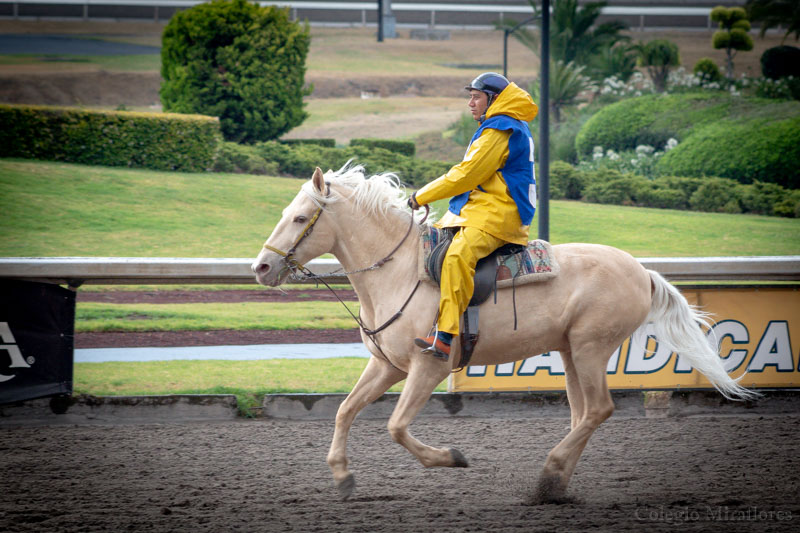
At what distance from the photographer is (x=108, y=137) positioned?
22422mm

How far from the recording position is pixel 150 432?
22.8ft

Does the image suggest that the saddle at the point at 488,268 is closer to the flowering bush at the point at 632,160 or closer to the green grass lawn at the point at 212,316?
the green grass lawn at the point at 212,316

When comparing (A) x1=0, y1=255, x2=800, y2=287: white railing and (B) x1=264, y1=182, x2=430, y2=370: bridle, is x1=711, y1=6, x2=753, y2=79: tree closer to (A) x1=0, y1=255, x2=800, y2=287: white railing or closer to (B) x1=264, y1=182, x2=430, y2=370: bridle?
(A) x1=0, y1=255, x2=800, y2=287: white railing

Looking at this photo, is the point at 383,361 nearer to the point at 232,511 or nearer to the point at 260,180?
the point at 232,511

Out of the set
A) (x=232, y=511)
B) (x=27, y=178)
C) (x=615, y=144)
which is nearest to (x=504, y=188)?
(x=232, y=511)

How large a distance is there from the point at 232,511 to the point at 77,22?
42857mm

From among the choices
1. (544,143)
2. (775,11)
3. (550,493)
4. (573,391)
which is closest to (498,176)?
(573,391)

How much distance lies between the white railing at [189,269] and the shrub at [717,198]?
45.8 ft

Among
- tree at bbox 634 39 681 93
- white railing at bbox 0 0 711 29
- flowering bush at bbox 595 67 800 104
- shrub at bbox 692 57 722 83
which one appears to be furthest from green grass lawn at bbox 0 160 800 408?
white railing at bbox 0 0 711 29

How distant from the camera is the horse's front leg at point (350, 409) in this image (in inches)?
207

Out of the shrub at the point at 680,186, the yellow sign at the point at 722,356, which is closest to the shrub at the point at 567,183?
the shrub at the point at 680,186

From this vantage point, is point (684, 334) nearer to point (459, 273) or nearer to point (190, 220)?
point (459, 273)

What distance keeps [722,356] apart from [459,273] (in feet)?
12.3

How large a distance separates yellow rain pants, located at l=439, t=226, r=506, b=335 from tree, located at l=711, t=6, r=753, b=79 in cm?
3358
